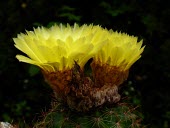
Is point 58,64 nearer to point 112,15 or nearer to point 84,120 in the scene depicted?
point 84,120

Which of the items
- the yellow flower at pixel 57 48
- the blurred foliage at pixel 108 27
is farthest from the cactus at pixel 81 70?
the blurred foliage at pixel 108 27

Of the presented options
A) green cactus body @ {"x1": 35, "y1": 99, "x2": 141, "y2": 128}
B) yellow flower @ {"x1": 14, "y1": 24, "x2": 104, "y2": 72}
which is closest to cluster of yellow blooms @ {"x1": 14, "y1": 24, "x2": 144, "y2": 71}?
yellow flower @ {"x1": 14, "y1": 24, "x2": 104, "y2": 72}

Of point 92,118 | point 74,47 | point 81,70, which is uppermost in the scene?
point 74,47

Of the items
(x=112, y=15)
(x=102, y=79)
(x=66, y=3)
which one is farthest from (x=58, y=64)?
(x=66, y=3)

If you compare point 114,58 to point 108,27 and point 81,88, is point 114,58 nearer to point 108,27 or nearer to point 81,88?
point 81,88

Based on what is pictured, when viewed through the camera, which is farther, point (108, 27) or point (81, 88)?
point (108, 27)

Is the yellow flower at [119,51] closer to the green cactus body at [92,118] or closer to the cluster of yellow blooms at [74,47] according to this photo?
the cluster of yellow blooms at [74,47]

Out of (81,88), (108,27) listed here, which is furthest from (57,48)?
(108,27)
